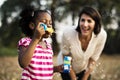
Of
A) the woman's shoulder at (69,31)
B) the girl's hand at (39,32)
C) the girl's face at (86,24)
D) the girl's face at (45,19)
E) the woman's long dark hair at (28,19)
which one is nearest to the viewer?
the girl's hand at (39,32)

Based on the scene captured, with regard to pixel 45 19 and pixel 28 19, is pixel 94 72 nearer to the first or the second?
pixel 28 19

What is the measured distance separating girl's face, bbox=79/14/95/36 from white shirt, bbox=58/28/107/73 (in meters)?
0.20

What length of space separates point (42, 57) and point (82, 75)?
A: 192 cm

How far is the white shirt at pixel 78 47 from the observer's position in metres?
5.86

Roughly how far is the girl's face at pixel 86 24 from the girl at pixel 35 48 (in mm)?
1191

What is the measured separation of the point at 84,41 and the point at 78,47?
0.43ft

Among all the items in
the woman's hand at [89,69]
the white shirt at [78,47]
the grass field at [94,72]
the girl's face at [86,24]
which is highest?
the girl's face at [86,24]

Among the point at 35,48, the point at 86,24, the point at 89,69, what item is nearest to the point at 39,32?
the point at 35,48

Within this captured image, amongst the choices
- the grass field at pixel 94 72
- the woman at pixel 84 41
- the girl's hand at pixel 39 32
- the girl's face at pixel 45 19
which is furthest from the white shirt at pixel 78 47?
the girl's hand at pixel 39 32

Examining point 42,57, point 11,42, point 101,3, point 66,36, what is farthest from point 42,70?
point 11,42

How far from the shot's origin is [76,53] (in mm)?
5883

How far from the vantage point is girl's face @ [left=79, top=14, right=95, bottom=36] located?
5622mm

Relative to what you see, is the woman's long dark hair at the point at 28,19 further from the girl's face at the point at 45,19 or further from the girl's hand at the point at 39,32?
the girl's hand at the point at 39,32

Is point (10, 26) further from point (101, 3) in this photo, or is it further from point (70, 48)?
point (70, 48)
